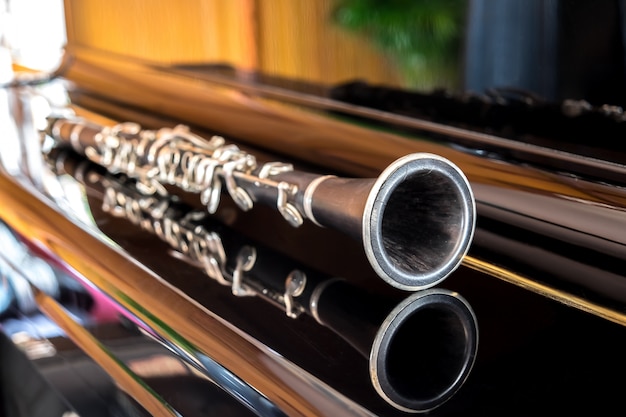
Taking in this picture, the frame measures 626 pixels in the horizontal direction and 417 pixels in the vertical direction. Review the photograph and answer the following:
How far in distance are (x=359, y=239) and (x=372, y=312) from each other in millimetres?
41

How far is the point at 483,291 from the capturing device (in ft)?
1.34

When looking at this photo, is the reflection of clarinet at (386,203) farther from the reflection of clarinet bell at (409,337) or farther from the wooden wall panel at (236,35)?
the wooden wall panel at (236,35)

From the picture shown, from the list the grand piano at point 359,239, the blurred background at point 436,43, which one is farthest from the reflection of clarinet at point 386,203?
the blurred background at point 436,43

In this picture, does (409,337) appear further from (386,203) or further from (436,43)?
(436,43)

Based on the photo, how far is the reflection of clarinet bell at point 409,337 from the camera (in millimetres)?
303

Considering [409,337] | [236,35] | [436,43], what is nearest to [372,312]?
[409,337]

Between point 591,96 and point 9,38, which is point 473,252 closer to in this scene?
point 591,96

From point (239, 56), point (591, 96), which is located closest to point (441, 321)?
point (591, 96)

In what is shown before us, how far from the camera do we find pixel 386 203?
39 cm

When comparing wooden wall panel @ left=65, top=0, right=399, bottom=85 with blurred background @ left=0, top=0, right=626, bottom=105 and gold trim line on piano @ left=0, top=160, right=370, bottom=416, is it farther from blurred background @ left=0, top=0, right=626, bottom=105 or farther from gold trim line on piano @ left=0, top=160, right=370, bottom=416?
gold trim line on piano @ left=0, top=160, right=370, bottom=416

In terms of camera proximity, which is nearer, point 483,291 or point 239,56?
point 483,291

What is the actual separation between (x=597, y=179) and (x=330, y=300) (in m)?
0.18

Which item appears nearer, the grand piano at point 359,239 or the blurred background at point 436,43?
the grand piano at point 359,239

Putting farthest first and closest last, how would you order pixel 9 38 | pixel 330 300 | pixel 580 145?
pixel 9 38
pixel 580 145
pixel 330 300
